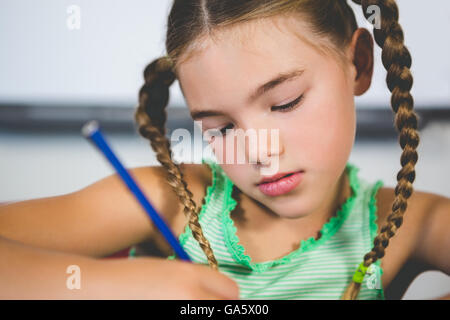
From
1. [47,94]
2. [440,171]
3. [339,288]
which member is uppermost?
[47,94]

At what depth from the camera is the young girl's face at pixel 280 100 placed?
0.31m

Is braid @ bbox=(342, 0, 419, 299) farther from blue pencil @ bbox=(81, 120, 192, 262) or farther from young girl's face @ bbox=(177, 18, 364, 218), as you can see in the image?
blue pencil @ bbox=(81, 120, 192, 262)

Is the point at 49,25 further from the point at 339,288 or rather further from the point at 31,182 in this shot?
the point at 339,288

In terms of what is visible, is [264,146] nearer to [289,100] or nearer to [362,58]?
[289,100]

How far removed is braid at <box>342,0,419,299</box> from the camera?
1.13 ft

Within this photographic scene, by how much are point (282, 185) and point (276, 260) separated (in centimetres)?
11

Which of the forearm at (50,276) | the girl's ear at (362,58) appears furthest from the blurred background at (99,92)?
the forearm at (50,276)

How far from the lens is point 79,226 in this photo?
387 mm

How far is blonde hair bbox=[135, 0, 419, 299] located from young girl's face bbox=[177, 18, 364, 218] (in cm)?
1

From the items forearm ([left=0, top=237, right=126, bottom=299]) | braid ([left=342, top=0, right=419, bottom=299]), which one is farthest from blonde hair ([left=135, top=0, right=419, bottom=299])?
forearm ([left=0, top=237, right=126, bottom=299])

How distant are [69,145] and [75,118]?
4 cm

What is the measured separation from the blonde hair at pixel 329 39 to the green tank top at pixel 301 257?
27mm

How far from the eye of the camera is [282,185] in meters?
0.33
